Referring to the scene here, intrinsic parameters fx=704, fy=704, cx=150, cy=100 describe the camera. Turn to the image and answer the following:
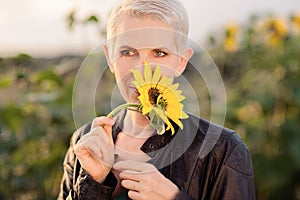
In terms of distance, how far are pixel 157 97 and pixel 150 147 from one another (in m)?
0.23

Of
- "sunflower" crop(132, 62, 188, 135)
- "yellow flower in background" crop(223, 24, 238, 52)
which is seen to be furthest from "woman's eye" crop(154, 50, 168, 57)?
"yellow flower in background" crop(223, 24, 238, 52)

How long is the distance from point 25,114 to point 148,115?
5.13 ft

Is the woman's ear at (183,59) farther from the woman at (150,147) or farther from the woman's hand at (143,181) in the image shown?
the woman's hand at (143,181)

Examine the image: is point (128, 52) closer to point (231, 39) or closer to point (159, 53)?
point (159, 53)

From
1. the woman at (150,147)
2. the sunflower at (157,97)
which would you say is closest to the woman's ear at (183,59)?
the woman at (150,147)

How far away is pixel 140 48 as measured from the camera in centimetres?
124

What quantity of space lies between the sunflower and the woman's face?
9 cm

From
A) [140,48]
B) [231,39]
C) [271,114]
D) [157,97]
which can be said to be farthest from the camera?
[231,39]

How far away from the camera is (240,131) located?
3.13 m

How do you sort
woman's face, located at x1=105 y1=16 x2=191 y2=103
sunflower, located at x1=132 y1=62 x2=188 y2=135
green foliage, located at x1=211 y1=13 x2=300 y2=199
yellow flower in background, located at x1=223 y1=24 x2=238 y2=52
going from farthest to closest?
1. yellow flower in background, located at x1=223 y1=24 x2=238 y2=52
2. green foliage, located at x1=211 y1=13 x2=300 y2=199
3. woman's face, located at x1=105 y1=16 x2=191 y2=103
4. sunflower, located at x1=132 y1=62 x2=188 y2=135

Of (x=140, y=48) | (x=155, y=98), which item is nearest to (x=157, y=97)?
(x=155, y=98)

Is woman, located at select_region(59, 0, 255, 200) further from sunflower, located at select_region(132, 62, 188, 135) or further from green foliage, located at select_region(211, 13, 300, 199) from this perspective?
green foliage, located at select_region(211, 13, 300, 199)

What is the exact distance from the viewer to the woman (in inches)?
48.6

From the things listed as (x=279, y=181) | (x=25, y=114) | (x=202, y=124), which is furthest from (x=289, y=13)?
(x=202, y=124)
